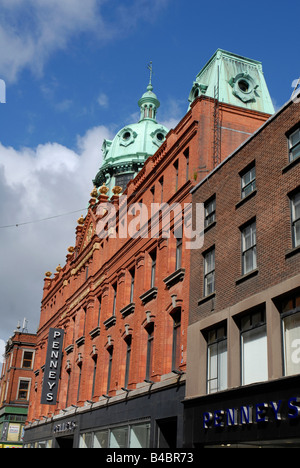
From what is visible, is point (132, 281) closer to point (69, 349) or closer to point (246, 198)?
point (69, 349)

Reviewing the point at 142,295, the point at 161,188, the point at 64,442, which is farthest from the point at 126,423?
the point at 64,442

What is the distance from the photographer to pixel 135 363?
100.0ft

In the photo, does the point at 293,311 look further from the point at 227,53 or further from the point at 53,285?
the point at 53,285

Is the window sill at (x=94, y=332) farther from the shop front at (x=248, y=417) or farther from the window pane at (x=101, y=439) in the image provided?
the shop front at (x=248, y=417)

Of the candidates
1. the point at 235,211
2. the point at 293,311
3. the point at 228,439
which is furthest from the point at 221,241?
the point at 228,439

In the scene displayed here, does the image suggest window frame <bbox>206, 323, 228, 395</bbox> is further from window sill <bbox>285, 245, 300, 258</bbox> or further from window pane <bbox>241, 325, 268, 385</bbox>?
window sill <bbox>285, 245, 300, 258</bbox>

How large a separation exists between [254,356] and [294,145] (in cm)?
778

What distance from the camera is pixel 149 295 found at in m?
30.1

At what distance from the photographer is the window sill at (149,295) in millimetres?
29678

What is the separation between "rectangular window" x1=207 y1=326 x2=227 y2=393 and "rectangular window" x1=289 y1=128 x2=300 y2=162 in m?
7.29

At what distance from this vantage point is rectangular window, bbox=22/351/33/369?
74356 millimetres

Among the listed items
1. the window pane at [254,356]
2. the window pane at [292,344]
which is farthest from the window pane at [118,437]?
the window pane at [292,344]
